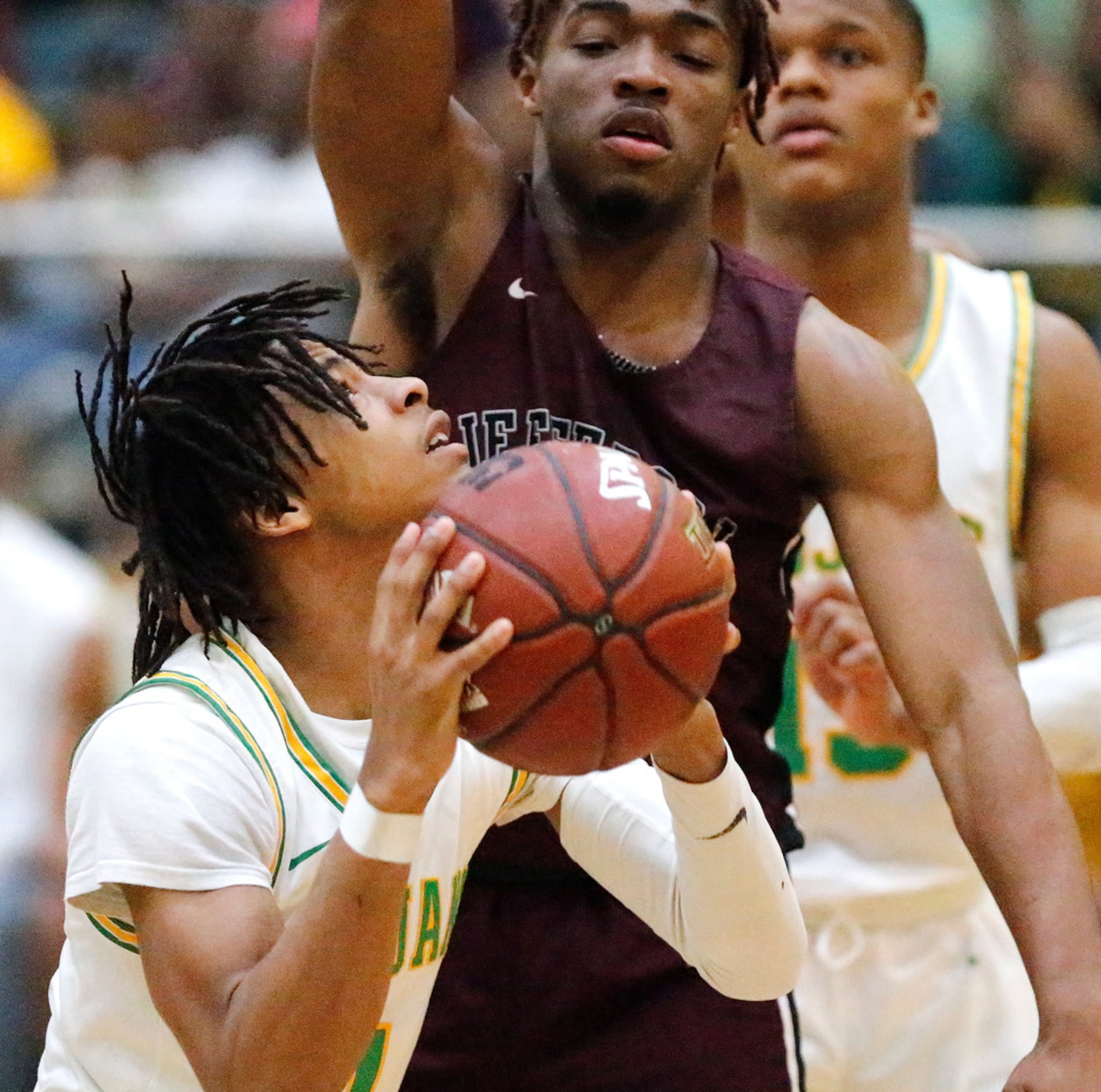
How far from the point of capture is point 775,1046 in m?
3.51

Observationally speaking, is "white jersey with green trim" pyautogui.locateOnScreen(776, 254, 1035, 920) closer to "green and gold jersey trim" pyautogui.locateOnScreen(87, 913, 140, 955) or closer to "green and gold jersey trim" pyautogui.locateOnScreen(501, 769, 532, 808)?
"green and gold jersey trim" pyautogui.locateOnScreen(501, 769, 532, 808)

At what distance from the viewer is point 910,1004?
4457 millimetres

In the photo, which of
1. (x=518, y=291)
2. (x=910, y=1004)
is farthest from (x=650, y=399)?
(x=910, y=1004)

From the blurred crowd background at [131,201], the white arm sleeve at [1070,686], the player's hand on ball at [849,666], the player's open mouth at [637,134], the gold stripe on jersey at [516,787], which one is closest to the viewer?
the gold stripe on jersey at [516,787]

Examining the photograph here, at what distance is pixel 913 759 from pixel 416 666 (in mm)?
2323

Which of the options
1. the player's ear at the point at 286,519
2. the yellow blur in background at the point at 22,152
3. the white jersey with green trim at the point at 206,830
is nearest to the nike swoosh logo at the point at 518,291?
the player's ear at the point at 286,519

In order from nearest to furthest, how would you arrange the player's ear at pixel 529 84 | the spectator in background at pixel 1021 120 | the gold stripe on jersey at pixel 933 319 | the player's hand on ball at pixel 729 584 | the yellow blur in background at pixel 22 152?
the player's hand on ball at pixel 729 584 < the player's ear at pixel 529 84 < the gold stripe on jersey at pixel 933 319 < the spectator in background at pixel 1021 120 < the yellow blur in background at pixel 22 152

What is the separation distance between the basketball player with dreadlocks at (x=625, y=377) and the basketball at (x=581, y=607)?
818 millimetres

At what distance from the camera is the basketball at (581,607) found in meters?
2.41

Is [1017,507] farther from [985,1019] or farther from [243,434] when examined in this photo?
[243,434]

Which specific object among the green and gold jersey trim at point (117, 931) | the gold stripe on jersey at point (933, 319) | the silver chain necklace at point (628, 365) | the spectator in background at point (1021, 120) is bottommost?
the spectator in background at point (1021, 120)

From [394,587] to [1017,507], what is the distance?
242 cm

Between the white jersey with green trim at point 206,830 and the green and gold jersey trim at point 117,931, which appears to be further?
the green and gold jersey trim at point 117,931

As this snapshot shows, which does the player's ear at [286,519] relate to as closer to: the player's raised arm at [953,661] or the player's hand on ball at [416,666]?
the player's hand on ball at [416,666]
